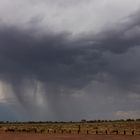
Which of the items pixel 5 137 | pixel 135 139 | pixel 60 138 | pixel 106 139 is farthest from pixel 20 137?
pixel 135 139

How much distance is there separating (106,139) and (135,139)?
12.7 ft

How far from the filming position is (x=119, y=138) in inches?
1769

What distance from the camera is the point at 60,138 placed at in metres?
45.5

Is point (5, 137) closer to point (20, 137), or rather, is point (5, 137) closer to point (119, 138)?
point (20, 137)

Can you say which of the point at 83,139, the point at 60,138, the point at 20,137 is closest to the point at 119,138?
the point at 83,139

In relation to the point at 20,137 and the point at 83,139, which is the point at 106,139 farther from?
the point at 20,137

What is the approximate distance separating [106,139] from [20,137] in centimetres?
1288

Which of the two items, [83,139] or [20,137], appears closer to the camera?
[83,139]

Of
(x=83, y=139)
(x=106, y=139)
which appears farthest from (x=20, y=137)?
(x=106, y=139)

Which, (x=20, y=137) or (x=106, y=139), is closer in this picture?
(x=106, y=139)

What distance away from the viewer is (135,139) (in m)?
43.7

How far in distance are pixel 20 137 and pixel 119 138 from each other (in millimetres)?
14490

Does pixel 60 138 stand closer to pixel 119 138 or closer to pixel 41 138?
pixel 41 138

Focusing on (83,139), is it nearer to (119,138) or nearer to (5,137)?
(119,138)
